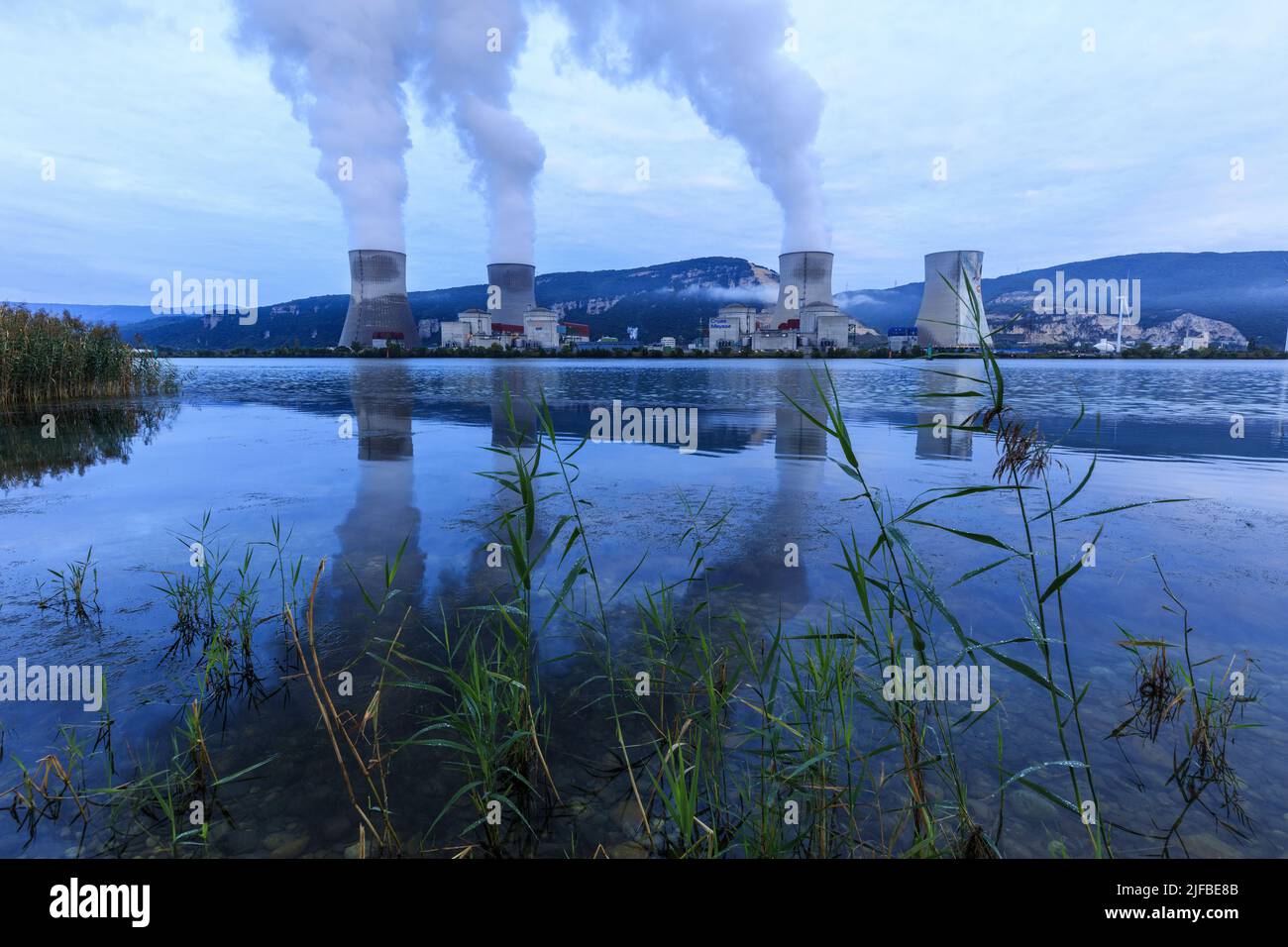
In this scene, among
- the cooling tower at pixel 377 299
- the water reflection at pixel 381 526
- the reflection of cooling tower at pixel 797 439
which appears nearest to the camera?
the water reflection at pixel 381 526

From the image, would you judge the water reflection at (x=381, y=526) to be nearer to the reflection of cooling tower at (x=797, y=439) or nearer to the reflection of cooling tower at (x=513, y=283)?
the reflection of cooling tower at (x=797, y=439)

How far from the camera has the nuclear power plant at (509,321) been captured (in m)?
89.2

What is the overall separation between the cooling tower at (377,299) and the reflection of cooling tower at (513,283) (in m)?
12.2

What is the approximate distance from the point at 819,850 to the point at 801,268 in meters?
87.8

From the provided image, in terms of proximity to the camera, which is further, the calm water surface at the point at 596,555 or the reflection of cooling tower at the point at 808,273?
the reflection of cooling tower at the point at 808,273

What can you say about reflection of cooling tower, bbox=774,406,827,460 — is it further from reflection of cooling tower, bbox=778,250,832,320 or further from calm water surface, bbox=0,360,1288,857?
reflection of cooling tower, bbox=778,250,832,320

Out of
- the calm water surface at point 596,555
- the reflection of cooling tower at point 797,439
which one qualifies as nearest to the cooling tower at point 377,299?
the calm water surface at point 596,555

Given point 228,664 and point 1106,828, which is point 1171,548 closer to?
point 1106,828

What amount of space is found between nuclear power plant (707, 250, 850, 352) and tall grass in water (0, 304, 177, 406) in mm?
47491

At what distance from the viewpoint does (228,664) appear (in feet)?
14.3

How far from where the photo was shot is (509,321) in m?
98.4

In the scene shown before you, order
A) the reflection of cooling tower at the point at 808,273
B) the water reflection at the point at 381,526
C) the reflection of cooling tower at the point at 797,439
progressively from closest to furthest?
1. the water reflection at the point at 381,526
2. the reflection of cooling tower at the point at 797,439
3. the reflection of cooling tower at the point at 808,273

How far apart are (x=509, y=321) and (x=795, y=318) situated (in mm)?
48712

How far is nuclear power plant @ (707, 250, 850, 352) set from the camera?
8375 cm
